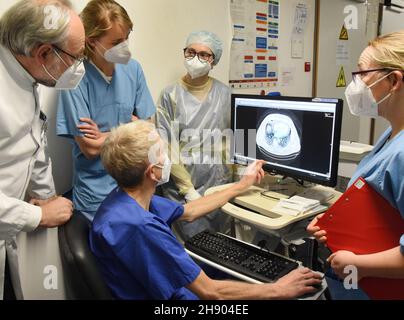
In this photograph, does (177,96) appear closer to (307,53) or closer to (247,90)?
(247,90)

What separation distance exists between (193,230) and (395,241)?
111 centimetres

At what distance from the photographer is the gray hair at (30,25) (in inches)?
41.6

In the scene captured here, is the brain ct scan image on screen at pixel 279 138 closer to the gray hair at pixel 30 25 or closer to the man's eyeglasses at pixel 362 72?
the man's eyeglasses at pixel 362 72

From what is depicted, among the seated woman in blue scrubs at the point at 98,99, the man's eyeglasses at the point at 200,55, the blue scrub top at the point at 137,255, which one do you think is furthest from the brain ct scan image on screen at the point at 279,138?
the blue scrub top at the point at 137,255

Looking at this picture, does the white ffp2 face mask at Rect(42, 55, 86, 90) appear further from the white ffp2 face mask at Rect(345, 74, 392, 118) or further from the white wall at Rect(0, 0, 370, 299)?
the white ffp2 face mask at Rect(345, 74, 392, 118)

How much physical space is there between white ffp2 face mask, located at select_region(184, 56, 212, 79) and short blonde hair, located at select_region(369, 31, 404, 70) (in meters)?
A: 0.95

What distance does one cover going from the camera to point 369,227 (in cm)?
105

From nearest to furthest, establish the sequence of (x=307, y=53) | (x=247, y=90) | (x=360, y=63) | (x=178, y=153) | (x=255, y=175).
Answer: (x=360, y=63) → (x=255, y=175) → (x=178, y=153) → (x=247, y=90) → (x=307, y=53)

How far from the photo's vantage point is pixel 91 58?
154cm

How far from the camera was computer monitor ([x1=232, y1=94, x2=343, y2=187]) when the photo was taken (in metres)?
1.44

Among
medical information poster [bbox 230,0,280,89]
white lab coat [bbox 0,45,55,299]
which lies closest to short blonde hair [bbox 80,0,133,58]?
white lab coat [bbox 0,45,55,299]

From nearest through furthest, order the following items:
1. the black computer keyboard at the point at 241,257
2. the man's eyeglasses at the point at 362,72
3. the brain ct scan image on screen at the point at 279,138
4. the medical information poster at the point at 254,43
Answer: the man's eyeglasses at the point at 362,72
the black computer keyboard at the point at 241,257
the brain ct scan image on screen at the point at 279,138
the medical information poster at the point at 254,43

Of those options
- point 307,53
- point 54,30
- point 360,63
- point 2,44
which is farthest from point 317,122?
point 307,53

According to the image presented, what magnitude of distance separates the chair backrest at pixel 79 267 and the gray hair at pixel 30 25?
1.92ft
